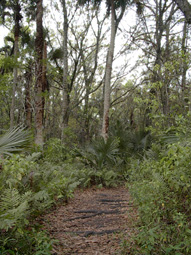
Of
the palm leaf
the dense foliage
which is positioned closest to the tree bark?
the dense foliage

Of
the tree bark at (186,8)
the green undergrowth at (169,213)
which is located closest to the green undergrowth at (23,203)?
the green undergrowth at (169,213)

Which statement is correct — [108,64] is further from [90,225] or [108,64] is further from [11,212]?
[11,212]

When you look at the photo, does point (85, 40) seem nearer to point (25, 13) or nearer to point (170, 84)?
point (25, 13)

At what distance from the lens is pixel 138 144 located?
11.4m

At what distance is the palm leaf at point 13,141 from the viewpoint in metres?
5.31

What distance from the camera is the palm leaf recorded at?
5.31 meters

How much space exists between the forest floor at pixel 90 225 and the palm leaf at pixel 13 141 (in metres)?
1.65

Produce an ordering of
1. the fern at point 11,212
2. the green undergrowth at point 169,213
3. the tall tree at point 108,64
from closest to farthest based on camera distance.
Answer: the fern at point 11,212, the green undergrowth at point 169,213, the tall tree at point 108,64

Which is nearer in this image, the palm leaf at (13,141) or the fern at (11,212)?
the fern at (11,212)

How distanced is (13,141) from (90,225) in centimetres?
259

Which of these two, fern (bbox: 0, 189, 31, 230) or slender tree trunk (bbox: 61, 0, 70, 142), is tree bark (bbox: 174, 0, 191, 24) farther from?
slender tree trunk (bbox: 61, 0, 70, 142)

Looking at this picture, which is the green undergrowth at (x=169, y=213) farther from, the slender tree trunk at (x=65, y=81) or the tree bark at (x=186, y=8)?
the slender tree trunk at (x=65, y=81)

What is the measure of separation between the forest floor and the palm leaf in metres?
1.65

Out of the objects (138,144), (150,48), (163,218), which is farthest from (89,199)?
(150,48)
